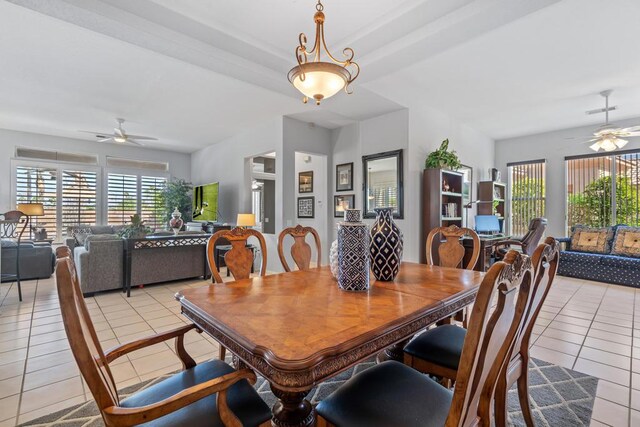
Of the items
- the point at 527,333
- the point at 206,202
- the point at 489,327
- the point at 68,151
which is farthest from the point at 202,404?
the point at 68,151

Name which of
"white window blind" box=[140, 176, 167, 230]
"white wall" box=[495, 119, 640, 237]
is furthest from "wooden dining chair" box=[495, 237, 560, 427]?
"white window blind" box=[140, 176, 167, 230]

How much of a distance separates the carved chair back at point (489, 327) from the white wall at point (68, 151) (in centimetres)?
898

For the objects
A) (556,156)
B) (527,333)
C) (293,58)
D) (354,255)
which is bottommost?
(527,333)

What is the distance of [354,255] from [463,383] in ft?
2.52

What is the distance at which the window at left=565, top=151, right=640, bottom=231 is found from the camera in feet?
19.1

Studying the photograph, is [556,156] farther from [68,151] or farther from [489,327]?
[68,151]

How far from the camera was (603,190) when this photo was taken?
6.07 meters

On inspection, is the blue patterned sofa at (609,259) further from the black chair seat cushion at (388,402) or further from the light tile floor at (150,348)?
the black chair seat cushion at (388,402)

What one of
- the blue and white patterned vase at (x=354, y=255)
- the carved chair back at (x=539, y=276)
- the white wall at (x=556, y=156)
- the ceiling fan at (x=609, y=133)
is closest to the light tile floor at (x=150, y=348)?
the carved chair back at (x=539, y=276)

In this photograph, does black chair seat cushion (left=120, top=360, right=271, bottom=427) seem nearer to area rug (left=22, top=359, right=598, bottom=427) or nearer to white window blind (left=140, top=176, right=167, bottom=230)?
area rug (left=22, top=359, right=598, bottom=427)

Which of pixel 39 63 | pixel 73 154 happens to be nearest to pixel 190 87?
pixel 39 63

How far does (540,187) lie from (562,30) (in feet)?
15.3

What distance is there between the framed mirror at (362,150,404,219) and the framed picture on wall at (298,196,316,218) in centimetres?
163

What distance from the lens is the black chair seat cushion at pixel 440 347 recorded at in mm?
1507
